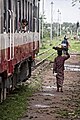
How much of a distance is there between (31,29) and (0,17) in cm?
707

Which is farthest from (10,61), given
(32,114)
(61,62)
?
(61,62)

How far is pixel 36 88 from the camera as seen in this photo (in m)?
18.1

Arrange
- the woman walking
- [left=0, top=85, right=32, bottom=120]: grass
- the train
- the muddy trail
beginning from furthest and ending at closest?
the woman walking
the muddy trail
[left=0, top=85, right=32, bottom=120]: grass
the train

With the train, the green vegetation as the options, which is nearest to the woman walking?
the green vegetation

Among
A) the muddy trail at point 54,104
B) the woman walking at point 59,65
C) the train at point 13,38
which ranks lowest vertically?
the muddy trail at point 54,104

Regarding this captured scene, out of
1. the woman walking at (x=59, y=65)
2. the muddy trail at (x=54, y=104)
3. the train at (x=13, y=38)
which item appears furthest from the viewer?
the woman walking at (x=59, y=65)

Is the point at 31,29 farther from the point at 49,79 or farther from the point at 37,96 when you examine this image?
the point at 49,79

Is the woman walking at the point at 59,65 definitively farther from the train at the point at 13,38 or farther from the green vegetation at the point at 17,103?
the train at the point at 13,38

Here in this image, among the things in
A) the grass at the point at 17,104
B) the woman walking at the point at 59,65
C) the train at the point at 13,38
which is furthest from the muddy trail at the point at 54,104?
the train at the point at 13,38

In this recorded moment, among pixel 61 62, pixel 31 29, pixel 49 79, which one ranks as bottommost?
pixel 49 79

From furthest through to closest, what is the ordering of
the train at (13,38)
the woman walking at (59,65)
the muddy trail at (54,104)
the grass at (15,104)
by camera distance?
1. the woman walking at (59,65)
2. the muddy trail at (54,104)
3. the grass at (15,104)
4. the train at (13,38)

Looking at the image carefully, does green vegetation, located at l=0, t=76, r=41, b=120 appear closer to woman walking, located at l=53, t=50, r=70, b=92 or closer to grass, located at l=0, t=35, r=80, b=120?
grass, located at l=0, t=35, r=80, b=120

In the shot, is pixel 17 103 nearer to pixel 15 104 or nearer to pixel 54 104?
pixel 15 104

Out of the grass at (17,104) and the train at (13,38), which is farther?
the grass at (17,104)
